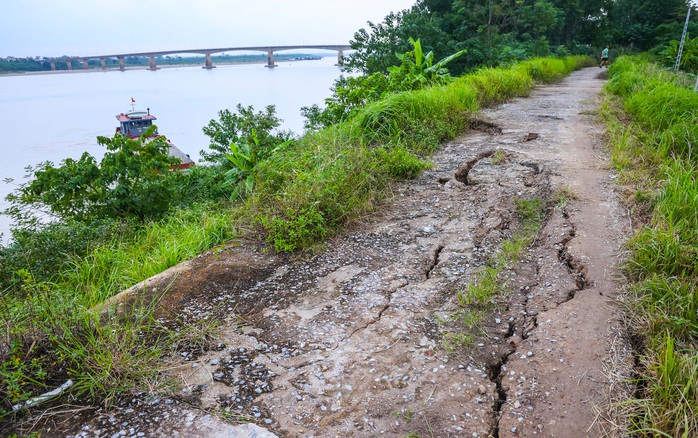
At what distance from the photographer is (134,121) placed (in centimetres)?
1454

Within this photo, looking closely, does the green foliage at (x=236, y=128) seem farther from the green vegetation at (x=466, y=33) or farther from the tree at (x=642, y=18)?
the tree at (x=642, y=18)

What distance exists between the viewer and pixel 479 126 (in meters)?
5.32

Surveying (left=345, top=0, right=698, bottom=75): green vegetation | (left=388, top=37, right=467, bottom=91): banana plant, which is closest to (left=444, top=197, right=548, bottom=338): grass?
(left=388, top=37, right=467, bottom=91): banana plant

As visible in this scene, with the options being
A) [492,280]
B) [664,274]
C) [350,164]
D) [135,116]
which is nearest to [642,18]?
[135,116]

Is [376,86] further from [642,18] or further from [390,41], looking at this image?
[642,18]

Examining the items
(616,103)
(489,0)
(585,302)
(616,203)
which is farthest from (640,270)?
(489,0)

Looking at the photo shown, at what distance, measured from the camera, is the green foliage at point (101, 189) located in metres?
4.55

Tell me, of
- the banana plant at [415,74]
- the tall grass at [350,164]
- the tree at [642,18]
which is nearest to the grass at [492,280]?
the tall grass at [350,164]

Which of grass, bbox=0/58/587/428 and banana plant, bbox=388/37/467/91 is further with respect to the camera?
banana plant, bbox=388/37/467/91

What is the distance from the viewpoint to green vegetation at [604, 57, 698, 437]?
1.38 metres

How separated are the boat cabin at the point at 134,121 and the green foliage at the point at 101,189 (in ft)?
35.0

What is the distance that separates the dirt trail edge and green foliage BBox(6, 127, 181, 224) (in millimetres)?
2639

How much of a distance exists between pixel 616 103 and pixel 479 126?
254 centimetres

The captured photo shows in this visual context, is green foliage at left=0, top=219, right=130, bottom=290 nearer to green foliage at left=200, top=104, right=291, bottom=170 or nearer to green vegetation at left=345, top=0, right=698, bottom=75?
green foliage at left=200, top=104, right=291, bottom=170
